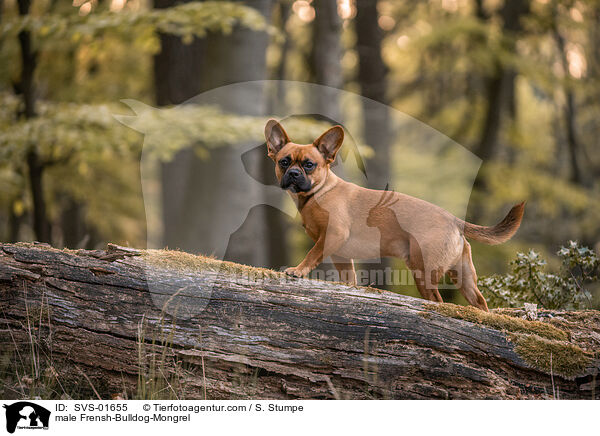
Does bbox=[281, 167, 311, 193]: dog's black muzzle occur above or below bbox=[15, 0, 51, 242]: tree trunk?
below

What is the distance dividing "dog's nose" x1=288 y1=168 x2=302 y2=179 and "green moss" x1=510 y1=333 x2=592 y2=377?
1.94m

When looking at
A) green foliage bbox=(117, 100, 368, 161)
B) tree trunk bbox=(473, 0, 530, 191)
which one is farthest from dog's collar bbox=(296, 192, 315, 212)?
tree trunk bbox=(473, 0, 530, 191)

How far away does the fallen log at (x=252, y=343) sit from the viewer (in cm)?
364

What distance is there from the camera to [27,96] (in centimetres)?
958

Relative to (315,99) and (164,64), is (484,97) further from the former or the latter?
(164,64)

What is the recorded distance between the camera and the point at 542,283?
5.19 m

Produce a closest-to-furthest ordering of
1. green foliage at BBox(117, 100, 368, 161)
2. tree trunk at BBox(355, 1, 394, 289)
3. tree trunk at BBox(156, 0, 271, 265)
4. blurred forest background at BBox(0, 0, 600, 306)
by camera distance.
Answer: green foliage at BBox(117, 100, 368, 161) → blurred forest background at BBox(0, 0, 600, 306) → tree trunk at BBox(156, 0, 271, 265) → tree trunk at BBox(355, 1, 394, 289)

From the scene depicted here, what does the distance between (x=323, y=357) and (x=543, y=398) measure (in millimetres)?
1553

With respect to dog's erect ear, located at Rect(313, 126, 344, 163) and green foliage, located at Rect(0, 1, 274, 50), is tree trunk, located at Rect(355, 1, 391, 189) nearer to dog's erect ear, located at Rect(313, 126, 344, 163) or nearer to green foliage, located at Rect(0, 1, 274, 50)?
green foliage, located at Rect(0, 1, 274, 50)

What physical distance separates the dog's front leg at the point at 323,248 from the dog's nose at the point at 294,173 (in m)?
0.50

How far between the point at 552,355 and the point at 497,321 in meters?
0.42
